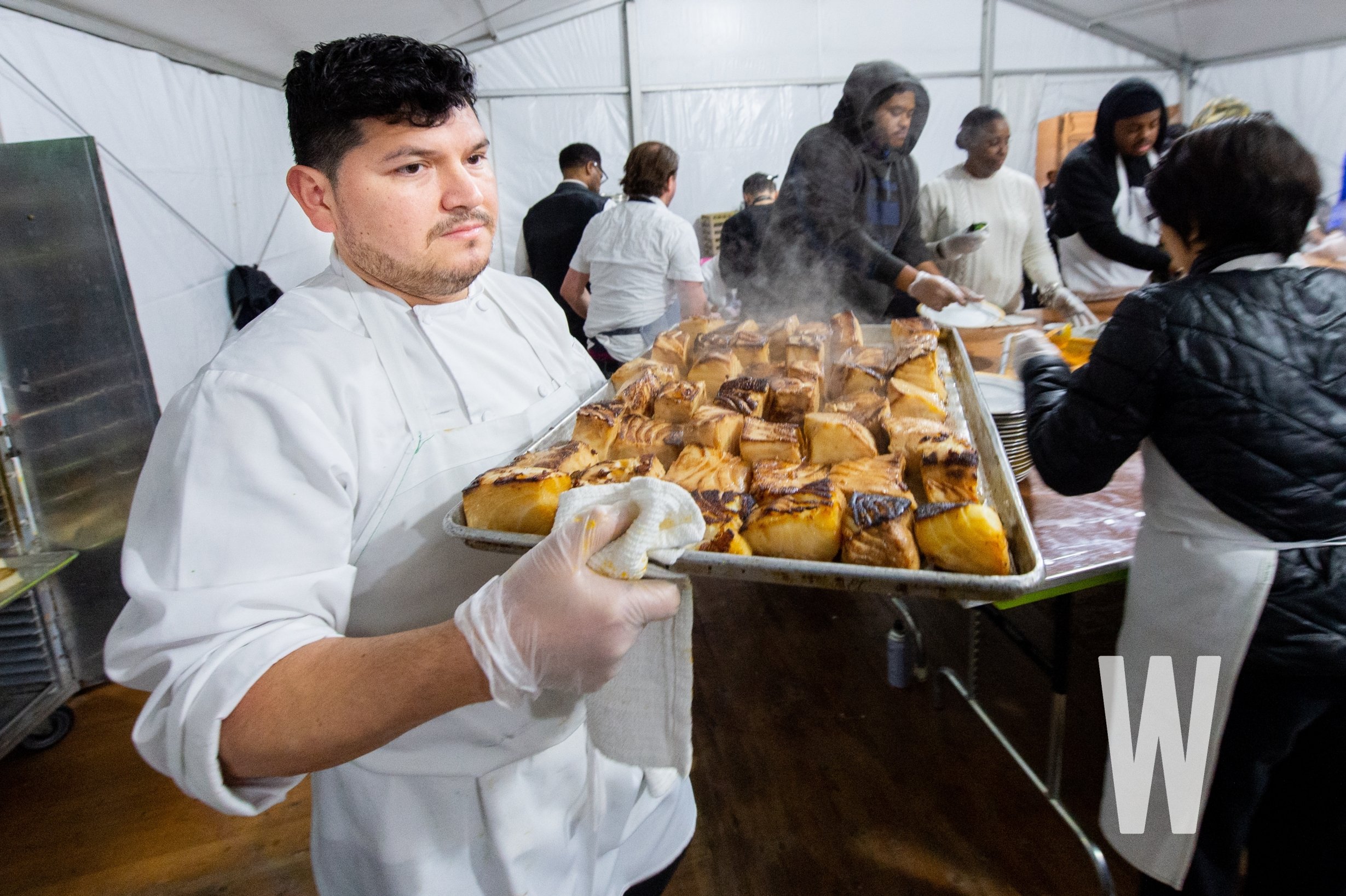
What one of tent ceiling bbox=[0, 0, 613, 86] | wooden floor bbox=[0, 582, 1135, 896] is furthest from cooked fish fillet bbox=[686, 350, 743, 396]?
tent ceiling bbox=[0, 0, 613, 86]

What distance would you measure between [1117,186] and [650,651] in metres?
4.43

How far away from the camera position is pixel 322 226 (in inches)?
53.7

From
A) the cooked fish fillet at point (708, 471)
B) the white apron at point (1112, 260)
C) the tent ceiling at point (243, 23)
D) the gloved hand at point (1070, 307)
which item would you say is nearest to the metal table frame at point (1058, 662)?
the cooked fish fillet at point (708, 471)

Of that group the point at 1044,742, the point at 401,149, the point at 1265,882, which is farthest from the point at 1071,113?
the point at 401,149

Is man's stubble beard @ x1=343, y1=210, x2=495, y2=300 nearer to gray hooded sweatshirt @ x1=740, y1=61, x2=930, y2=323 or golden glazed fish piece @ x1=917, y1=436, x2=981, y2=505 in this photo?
golden glazed fish piece @ x1=917, y1=436, x2=981, y2=505

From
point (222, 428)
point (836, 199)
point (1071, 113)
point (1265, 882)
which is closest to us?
point (222, 428)

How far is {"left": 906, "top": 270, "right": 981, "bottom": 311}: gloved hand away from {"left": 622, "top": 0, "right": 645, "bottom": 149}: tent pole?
21.7ft

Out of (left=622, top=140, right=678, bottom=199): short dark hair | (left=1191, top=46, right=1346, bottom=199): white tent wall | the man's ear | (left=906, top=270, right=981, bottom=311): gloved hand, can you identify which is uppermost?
(left=1191, top=46, right=1346, bottom=199): white tent wall

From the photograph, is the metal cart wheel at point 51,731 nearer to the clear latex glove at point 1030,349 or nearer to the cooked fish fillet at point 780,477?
the cooked fish fillet at point 780,477

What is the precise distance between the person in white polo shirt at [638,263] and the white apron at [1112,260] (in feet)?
7.91

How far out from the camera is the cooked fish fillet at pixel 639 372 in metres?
2.42

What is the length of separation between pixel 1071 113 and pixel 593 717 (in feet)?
38.7

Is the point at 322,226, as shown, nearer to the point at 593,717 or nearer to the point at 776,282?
the point at 593,717

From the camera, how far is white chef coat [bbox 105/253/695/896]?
1.02 m
